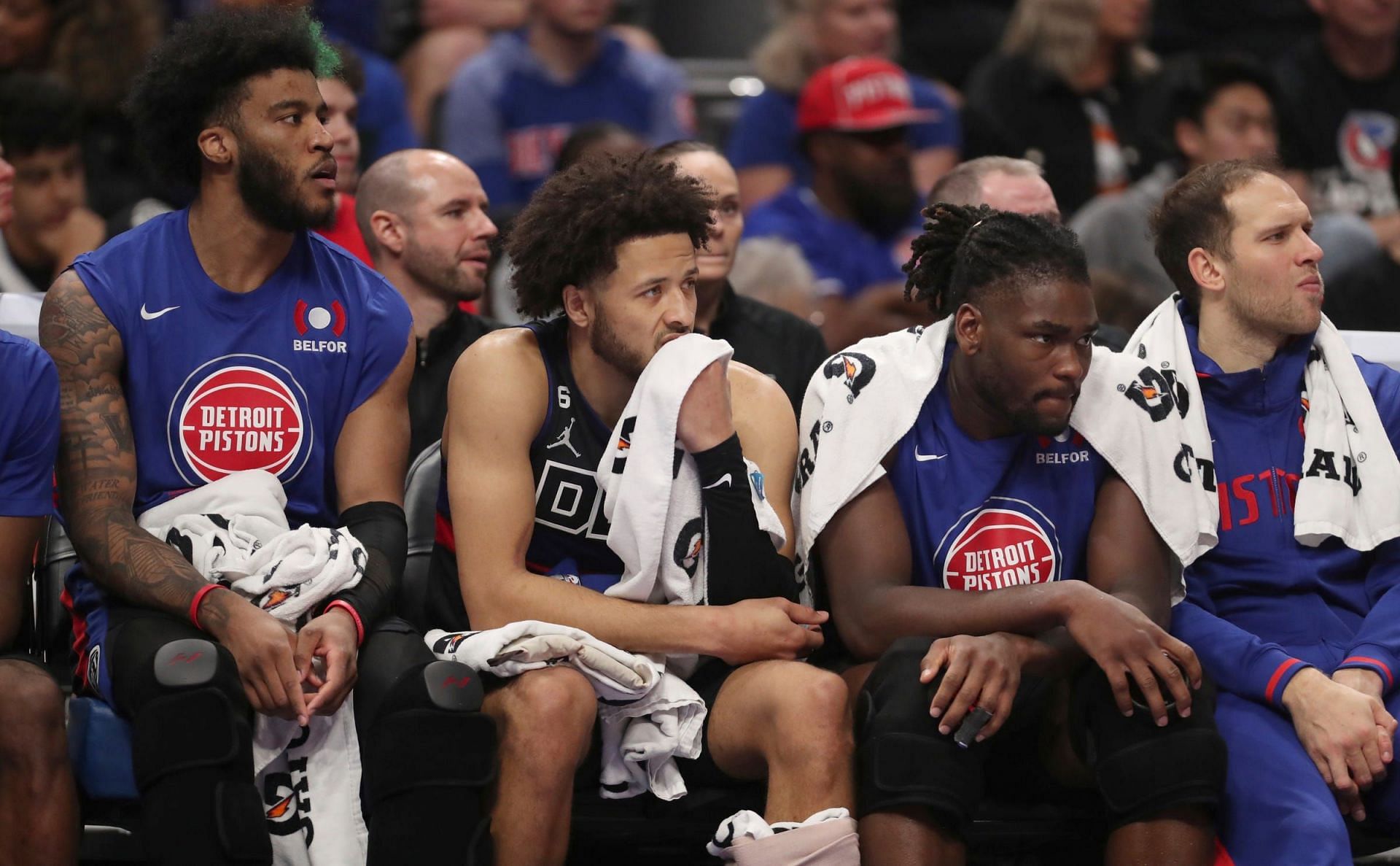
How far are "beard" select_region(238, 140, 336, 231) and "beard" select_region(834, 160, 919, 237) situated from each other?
272cm

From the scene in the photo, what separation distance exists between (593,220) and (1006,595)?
1091 mm

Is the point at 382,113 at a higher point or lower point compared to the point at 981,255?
higher

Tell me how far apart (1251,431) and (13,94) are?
364 cm

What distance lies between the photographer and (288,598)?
3281 millimetres

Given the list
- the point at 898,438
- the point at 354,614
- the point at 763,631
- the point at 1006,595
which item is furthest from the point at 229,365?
the point at 1006,595

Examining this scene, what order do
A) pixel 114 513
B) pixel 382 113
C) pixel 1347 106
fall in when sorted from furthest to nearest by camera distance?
pixel 1347 106, pixel 382 113, pixel 114 513

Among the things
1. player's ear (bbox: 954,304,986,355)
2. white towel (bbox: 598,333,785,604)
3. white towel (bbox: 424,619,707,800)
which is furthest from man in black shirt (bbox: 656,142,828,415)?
white towel (bbox: 424,619,707,800)

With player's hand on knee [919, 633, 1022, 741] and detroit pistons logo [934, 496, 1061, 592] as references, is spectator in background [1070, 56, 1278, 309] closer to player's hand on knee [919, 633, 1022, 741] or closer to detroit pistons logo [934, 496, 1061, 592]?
detroit pistons logo [934, 496, 1061, 592]

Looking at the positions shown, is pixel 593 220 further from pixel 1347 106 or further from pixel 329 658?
pixel 1347 106

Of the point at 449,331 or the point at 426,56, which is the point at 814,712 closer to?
the point at 449,331

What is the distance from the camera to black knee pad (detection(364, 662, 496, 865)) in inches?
120

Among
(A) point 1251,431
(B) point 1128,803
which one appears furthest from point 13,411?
(A) point 1251,431

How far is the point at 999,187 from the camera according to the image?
433 centimetres

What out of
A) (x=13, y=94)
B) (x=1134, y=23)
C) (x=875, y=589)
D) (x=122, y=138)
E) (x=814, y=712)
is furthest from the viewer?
(x=1134, y=23)
